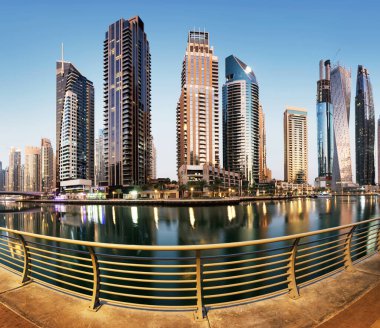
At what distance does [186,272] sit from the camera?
23.9ft

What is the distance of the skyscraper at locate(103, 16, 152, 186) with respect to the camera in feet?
486

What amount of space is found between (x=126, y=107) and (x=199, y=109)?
48.3 m

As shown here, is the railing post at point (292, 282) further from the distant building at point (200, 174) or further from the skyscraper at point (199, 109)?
the skyscraper at point (199, 109)

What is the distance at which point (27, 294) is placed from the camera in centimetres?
532

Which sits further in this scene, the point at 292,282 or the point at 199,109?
the point at 199,109

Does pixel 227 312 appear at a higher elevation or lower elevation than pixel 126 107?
lower

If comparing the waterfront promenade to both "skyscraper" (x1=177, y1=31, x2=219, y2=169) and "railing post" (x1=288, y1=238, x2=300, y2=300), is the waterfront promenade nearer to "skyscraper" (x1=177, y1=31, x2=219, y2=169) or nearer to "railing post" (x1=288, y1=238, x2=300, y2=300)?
"railing post" (x1=288, y1=238, x2=300, y2=300)

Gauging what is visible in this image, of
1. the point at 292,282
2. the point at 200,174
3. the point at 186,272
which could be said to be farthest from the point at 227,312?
the point at 200,174

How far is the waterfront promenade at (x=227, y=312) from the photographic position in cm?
420

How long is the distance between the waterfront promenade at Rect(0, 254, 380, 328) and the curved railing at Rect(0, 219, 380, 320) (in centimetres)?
20

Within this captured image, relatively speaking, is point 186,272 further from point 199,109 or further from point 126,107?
point 199,109

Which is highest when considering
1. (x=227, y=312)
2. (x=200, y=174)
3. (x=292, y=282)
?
(x=200, y=174)

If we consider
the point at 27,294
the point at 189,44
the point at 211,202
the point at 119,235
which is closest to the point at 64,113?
the point at 189,44

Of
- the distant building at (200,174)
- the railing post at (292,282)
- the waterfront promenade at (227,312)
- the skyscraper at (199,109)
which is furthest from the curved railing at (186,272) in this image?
the skyscraper at (199,109)
